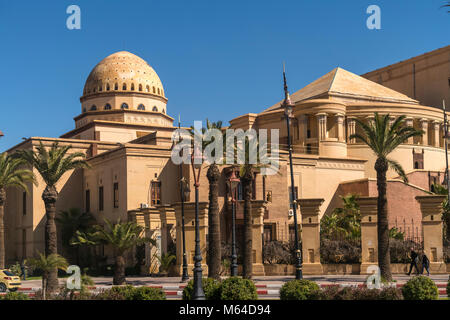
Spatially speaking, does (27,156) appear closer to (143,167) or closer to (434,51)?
(143,167)

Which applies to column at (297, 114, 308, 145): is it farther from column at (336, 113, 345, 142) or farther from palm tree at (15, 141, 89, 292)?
palm tree at (15, 141, 89, 292)

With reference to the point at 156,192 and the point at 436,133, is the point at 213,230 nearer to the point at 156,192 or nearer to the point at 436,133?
the point at 156,192

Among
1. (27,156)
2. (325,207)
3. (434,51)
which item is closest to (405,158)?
(325,207)

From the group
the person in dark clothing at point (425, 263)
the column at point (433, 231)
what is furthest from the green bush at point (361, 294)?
the column at point (433, 231)

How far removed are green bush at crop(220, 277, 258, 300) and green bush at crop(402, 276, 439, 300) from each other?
442cm

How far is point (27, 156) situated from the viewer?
124 ft

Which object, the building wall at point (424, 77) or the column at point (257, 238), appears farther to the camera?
the building wall at point (424, 77)

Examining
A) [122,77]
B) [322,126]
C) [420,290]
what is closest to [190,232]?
[420,290]

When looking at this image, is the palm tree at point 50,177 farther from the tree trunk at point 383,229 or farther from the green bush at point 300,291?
the green bush at point 300,291

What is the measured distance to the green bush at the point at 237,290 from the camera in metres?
19.6

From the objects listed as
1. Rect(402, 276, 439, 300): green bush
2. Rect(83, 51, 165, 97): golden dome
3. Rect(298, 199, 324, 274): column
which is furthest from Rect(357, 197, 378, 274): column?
Rect(83, 51, 165, 97): golden dome

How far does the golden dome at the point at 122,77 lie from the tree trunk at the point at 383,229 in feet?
130
